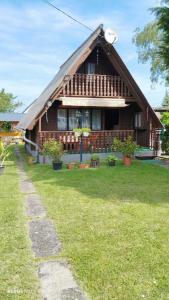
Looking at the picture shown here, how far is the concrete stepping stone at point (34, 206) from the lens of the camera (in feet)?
23.4

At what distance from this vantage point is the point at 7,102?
75.8 metres

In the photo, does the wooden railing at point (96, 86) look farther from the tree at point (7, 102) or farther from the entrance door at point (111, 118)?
the tree at point (7, 102)

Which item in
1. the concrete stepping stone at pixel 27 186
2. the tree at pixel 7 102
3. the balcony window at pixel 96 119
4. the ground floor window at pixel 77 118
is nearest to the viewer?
the concrete stepping stone at pixel 27 186

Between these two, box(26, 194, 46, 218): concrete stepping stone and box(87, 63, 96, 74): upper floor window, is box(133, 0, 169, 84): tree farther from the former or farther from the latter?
box(26, 194, 46, 218): concrete stepping stone

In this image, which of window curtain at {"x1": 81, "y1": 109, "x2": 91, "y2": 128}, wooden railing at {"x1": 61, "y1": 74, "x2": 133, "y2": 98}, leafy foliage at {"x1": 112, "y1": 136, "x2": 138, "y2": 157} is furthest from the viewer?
window curtain at {"x1": 81, "y1": 109, "x2": 91, "y2": 128}

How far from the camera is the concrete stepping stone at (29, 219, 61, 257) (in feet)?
16.7

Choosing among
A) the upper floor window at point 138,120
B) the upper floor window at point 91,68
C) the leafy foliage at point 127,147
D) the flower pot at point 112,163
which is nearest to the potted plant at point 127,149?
the leafy foliage at point 127,147

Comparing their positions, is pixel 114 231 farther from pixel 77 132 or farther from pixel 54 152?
pixel 77 132

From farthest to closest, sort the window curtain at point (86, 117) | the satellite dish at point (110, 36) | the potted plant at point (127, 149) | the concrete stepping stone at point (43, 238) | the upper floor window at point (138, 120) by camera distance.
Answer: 1. the window curtain at point (86, 117)
2. the upper floor window at point (138, 120)
3. the satellite dish at point (110, 36)
4. the potted plant at point (127, 149)
5. the concrete stepping stone at point (43, 238)

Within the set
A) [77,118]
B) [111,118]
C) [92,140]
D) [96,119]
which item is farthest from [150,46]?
[92,140]

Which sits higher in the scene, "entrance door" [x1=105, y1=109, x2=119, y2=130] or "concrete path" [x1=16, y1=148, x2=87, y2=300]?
"entrance door" [x1=105, y1=109, x2=119, y2=130]

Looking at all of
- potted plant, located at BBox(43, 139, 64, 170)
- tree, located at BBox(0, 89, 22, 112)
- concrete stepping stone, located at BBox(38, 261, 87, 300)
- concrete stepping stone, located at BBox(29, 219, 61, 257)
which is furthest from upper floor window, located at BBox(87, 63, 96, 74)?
tree, located at BBox(0, 89, 22, 112)

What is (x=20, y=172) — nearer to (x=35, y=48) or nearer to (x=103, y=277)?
(x=103, y=277)

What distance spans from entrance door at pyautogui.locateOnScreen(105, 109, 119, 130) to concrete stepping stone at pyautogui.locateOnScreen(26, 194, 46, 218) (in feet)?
36.9
